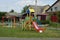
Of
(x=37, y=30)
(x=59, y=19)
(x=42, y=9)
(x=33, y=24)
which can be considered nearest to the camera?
(x=37, y=30)

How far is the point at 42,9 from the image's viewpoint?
339 ft

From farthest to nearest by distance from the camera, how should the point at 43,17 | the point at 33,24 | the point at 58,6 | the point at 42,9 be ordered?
the point at 42,9, the point at 58,6, the point at 43,17, the point at 33,24

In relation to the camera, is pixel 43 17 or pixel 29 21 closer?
pixel 29 21

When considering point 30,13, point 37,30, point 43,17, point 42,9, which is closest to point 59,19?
point 43,17

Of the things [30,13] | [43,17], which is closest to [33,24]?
[30,13]

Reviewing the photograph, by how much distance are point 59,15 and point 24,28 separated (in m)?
31.8

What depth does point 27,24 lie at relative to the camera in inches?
1080

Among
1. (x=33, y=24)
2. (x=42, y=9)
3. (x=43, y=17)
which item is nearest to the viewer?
(x=33, y=24)

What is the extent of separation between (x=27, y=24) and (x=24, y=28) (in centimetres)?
71

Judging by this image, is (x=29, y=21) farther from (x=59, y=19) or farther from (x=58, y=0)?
(x=58, y=0)

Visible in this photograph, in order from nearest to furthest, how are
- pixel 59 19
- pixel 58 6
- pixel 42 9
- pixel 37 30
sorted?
pixel 37 30, pixel 59 19, pixel 58 6, pixel 42 9

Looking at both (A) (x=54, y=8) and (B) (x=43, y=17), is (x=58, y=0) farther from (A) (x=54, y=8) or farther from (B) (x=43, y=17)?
(B) (x=43, y=17)

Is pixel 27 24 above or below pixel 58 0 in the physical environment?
below

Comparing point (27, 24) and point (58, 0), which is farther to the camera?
point (58, 0)
